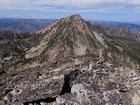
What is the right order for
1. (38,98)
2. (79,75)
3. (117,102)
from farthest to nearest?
(79,75) → (38,98) → (117,102)

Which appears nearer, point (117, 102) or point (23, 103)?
point (117, 102)

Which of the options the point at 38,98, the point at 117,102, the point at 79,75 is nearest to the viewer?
the point at 117,102

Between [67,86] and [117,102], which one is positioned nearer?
[117,102]

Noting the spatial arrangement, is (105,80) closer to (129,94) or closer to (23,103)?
(129,94)

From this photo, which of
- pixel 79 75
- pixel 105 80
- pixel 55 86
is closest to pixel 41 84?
pixel 55 86

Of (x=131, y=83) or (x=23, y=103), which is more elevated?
(x=131, y=83)

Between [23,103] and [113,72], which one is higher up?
[113,72]

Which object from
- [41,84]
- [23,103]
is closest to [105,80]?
[41,84]

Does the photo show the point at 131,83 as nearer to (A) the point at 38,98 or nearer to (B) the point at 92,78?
(B) the point at 92,78
